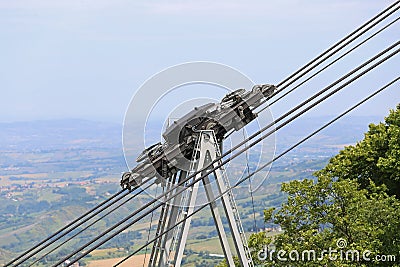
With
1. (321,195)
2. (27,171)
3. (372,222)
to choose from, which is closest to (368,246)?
(372,222)

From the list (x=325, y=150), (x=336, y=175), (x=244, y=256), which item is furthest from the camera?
(x=325, y=150)

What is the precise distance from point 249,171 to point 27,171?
176363 mm

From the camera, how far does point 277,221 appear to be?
2145 cm

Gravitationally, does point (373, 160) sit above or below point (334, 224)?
above

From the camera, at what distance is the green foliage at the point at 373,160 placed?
76.0ft

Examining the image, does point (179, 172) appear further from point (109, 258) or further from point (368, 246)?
point (109, 258)

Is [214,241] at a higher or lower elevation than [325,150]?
lower

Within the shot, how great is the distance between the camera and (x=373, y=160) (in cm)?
2462

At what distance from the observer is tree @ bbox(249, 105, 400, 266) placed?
1950 centimetres

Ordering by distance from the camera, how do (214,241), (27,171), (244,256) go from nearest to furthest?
(244,256)
(214,241)
(27,171)

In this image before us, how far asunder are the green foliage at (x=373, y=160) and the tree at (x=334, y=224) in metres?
0.09

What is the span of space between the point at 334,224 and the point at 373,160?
4.95 meters

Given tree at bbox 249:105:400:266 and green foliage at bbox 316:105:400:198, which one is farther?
green foliage at bbox 316:105:400:198

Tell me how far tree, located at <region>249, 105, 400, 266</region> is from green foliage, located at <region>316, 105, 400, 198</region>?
0.09 m
